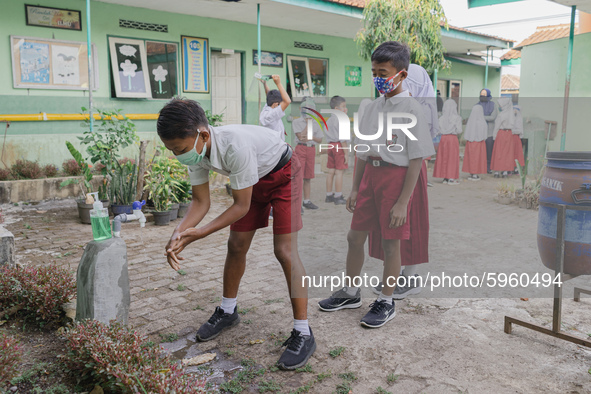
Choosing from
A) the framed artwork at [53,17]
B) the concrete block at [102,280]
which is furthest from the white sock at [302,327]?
the framed artwork at [53,17]

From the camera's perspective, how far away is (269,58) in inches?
452

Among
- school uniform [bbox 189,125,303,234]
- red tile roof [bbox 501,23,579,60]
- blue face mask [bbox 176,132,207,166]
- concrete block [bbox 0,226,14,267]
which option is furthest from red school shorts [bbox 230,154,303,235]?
red tile roof [bbox 501,23,579,60]

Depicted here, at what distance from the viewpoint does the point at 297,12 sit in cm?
1009

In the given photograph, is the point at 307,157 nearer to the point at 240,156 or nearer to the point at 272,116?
the point at 272,116

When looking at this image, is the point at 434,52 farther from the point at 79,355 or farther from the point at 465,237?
the point at 79,355

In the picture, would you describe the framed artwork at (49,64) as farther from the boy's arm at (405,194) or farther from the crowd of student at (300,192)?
the boy's arm at (405,194)

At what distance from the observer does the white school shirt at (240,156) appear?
8.73ft

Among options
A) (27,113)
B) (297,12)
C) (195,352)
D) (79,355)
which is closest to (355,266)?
(195,352)

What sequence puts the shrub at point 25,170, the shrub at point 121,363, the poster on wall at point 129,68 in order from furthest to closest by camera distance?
the poster on wall at point 129,68
the shrub at point 25,170
the shrub at point 121,363

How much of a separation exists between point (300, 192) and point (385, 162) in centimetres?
63

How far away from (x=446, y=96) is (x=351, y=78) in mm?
5794

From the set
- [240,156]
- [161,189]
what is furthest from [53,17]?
[240,156]

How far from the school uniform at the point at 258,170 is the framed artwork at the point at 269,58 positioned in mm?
8573

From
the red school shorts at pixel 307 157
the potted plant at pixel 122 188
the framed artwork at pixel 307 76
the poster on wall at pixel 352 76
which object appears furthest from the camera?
the poster on wall at pixel 352 76
